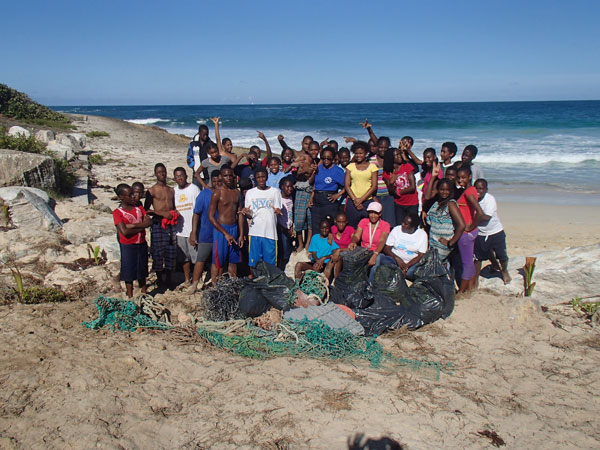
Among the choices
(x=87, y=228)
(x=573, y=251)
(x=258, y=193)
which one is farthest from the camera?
(x=87, y=228)

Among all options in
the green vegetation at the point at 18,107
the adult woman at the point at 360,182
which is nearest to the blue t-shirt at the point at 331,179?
the adult woman at the point at 360,182

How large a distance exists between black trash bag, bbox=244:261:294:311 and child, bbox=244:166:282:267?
0.27m

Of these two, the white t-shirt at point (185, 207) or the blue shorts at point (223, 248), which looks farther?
the white t-shirt at point (185, 207)

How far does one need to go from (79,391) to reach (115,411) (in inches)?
16.0

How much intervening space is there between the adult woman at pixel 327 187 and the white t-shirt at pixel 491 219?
1.74 meters

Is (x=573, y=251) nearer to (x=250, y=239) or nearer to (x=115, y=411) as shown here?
(x=250, y=239)

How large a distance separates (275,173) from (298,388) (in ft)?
11.0

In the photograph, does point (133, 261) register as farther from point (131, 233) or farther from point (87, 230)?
point (87, 230)

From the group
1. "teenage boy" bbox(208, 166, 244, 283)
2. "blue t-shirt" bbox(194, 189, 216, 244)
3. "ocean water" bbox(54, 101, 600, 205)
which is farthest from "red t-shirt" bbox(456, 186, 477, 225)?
"ocean water" bbox(54, 101, 600, 205)

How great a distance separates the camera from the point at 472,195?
5078 millimetres

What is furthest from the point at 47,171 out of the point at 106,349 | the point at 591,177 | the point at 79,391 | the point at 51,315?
the point at 591,177

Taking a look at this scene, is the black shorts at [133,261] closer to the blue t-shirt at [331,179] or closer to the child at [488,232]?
the blue t-shirt at [331,179]

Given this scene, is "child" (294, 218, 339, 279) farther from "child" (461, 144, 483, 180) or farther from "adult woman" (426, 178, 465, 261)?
"child" (461, 144, 483, 180)

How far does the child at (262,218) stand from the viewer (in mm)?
5586
